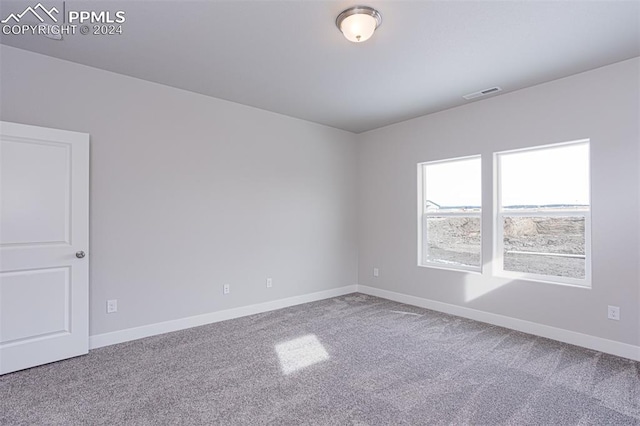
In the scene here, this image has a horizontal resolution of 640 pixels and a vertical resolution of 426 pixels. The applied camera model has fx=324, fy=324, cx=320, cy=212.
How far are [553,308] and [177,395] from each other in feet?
11.7

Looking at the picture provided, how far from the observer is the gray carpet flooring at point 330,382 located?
6.73 feet

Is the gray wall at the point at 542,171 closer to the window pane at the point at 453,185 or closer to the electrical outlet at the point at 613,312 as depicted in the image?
the electrical outlet at the point at 613,312

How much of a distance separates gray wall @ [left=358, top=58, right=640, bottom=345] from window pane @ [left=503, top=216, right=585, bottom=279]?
0.18 metres

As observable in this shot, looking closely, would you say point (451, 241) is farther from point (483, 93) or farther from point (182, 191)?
point (182, 191)

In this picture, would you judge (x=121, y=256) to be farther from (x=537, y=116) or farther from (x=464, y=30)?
(x=537, y=116)

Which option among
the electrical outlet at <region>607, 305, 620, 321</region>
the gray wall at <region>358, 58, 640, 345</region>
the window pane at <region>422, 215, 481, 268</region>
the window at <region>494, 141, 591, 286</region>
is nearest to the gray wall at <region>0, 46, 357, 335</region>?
the gray wall at <region>358, 58, 640, 345</region>

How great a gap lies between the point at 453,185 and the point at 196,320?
12.0ft

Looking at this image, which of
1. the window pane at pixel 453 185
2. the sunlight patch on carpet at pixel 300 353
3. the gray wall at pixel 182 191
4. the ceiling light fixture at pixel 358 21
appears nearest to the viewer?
the ceiling light fixture at pixel 358 21

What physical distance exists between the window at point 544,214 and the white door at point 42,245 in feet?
14.3

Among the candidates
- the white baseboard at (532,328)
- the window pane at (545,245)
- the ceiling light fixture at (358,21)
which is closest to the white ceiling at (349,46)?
the ceiling light fixture at (358,21)

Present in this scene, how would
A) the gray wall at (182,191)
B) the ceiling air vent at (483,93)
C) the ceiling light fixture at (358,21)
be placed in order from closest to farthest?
the ceiling light fixture at (358,21) < the gray wall at (182,191) < the ceiling air vent at (483,93)

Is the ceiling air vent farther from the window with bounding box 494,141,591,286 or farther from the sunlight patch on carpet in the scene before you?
the sunlight patch on carpet

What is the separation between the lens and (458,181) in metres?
4.29

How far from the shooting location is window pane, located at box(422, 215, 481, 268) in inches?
162
